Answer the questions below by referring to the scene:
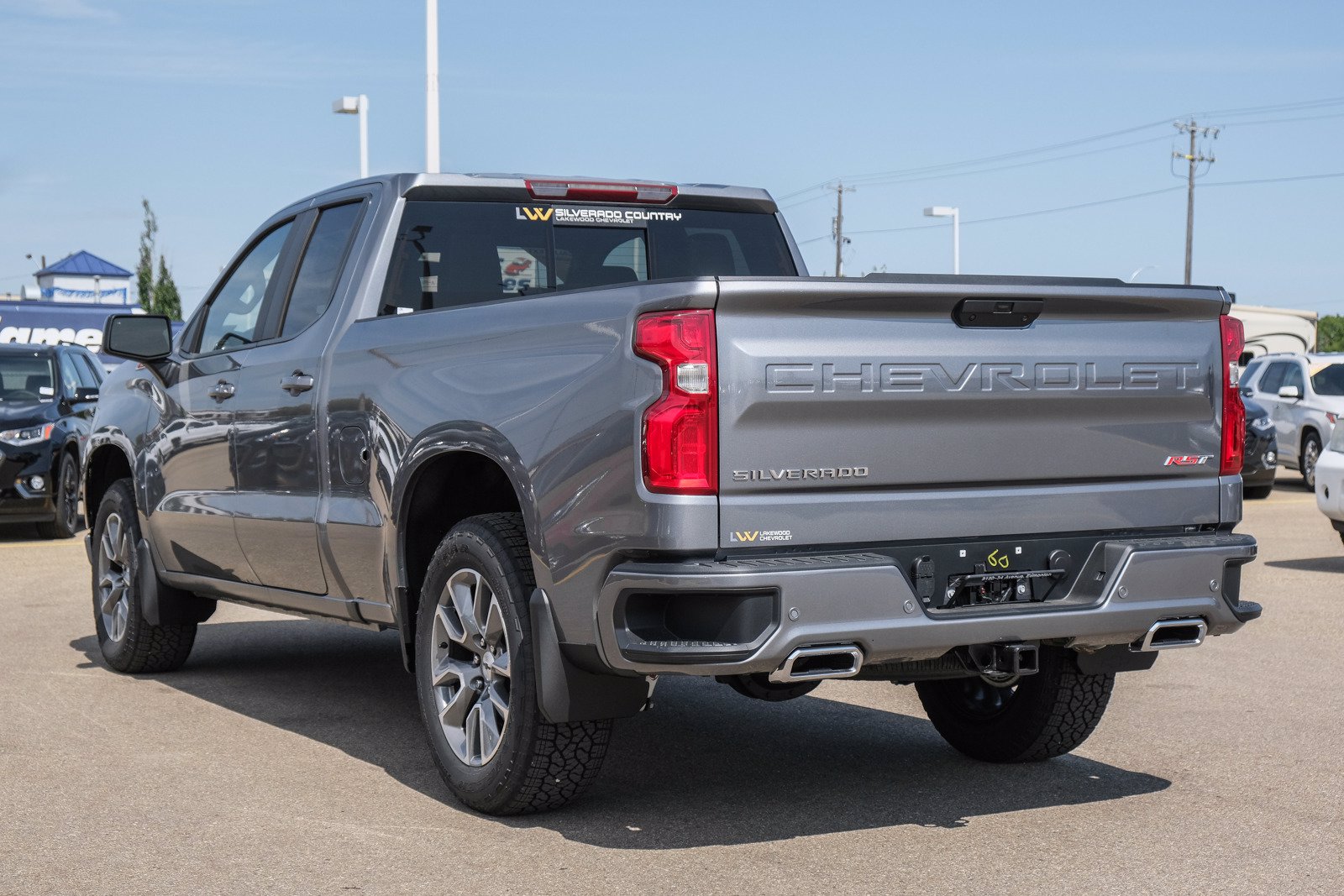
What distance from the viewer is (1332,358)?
22.4 m

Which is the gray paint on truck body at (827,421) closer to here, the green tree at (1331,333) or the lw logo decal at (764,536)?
the lw logo decal at (764,536)

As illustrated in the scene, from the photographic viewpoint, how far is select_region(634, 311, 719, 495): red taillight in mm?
4590

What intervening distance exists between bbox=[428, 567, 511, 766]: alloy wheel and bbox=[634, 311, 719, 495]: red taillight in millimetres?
918

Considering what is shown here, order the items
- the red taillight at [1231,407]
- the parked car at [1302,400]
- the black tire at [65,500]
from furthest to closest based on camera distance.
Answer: the parked car at [1302,400], the black tire at [65,500], the red taillight at [1231,407]

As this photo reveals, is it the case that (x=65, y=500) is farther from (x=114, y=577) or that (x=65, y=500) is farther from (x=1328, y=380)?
(x=1328, y=380)

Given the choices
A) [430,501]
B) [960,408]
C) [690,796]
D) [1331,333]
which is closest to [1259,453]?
[690,796]

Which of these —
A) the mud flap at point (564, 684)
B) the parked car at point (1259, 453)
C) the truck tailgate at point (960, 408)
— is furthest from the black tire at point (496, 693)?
the parked car at point (1259, 453)

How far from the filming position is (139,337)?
7.74 metres

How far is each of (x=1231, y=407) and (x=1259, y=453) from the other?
15.9 m

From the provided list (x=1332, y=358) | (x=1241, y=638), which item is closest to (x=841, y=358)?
(x=1241, y=638)

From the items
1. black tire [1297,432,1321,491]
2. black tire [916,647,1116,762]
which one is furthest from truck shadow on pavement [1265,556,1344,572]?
black tire [1297,432,1321,491]

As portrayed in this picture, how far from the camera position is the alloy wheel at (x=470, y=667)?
5.33 m

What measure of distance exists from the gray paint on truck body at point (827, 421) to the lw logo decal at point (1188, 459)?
0.06 feet

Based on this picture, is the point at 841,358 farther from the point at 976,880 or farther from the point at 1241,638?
the point at 1241,638
